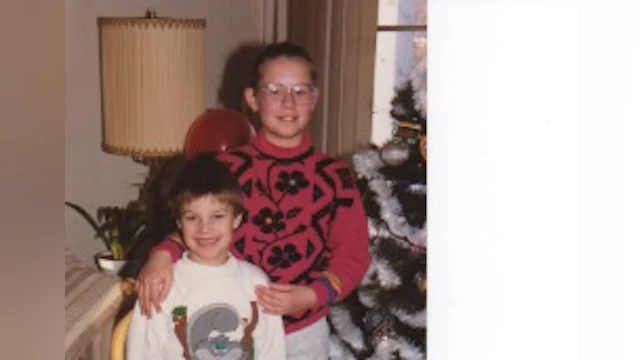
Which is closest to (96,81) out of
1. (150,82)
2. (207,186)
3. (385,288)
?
(150,82)

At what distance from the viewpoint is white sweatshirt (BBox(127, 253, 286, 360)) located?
2.24ft

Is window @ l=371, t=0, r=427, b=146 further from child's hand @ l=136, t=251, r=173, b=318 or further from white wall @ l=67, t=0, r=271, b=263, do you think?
child's hand @ l=136, t=251, r=173, b=318

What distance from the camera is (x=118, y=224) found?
3.25 feet

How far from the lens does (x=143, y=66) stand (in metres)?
0.96

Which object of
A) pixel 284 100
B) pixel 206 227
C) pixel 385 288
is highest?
pixel 284 100

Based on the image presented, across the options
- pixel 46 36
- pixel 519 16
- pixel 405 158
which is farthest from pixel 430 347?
pixel 46 36

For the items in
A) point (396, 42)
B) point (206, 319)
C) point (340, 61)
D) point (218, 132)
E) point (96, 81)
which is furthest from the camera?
point (396, 42)

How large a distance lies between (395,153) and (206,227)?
1.22 ft

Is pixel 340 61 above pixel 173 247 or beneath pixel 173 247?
above

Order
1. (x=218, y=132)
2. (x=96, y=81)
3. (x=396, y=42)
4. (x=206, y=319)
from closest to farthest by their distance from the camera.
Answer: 1. (x=206, y=319)
2. (x=218, y=132)
3. (x=96, y=81)
4. (x=396, y=42)

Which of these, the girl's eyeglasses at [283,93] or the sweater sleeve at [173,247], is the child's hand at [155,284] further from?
the girl's eyeglasses at [283,93]

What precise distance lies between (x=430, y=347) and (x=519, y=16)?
1.15 feet

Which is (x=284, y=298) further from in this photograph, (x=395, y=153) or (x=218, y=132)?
(x=395, y=153)

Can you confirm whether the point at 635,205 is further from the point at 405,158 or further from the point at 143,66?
the point at 143,66
